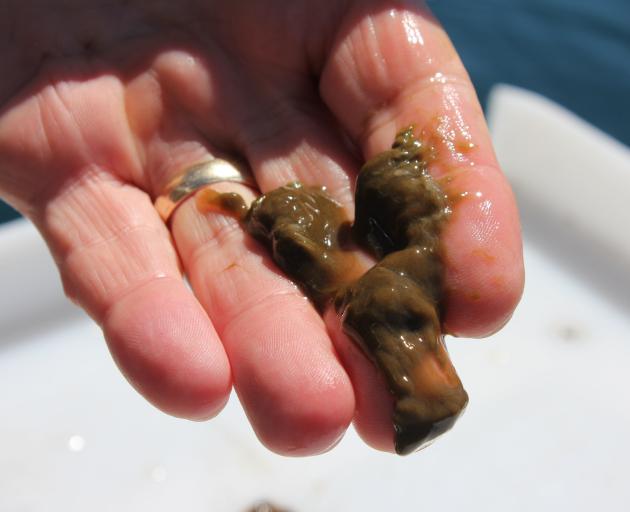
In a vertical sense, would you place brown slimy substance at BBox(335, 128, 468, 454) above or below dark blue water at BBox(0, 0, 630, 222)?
above

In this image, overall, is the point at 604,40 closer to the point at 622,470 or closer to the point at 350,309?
the point at 622,470

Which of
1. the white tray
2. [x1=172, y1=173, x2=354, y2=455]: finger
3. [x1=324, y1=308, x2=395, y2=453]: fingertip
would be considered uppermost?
[x1=172, y1=173, x2=354, y2=455]: finger

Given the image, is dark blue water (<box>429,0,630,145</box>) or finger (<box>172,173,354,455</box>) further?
dark blue water (<box>429,0,630,145</box>)

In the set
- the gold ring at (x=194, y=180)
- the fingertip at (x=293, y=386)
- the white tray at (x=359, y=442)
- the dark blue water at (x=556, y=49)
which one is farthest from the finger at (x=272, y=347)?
the dark blue water at (x=556, y=49)

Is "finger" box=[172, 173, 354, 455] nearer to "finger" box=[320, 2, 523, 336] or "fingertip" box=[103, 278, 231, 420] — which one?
"fingertip" box=[103, 278, 231, 420]

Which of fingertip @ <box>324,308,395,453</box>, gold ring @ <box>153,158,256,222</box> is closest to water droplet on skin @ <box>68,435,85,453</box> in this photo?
gold ring @ <box>153,158,256,222</box>
